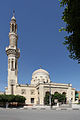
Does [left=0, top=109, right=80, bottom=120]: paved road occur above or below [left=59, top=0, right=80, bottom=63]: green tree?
below

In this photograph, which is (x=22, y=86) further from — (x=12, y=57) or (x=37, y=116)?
(x=37, y=116)

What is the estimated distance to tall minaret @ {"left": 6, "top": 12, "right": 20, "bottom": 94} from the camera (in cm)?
4225

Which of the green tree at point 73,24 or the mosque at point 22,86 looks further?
the mosque at point 22,86

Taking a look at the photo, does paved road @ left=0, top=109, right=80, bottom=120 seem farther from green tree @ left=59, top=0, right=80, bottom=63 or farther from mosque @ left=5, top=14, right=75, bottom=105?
mosque @ left=5, top=14, right=75, bottom=105

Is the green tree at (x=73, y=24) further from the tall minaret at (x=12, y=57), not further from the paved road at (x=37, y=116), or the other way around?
the tall minaret at (x=12, y=57)

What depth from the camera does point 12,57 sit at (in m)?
43.4

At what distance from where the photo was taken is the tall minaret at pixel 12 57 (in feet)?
139

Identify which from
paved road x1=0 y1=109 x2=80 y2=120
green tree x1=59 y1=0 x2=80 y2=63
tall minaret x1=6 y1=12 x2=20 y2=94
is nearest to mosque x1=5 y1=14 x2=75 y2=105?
tall minaret x1=6 y1=12 x2=20 y2=94

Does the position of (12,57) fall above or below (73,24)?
above

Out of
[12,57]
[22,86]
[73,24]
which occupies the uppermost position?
[12,57]

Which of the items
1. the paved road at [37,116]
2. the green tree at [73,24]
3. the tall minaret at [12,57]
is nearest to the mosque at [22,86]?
the tall minaret at [12,57]

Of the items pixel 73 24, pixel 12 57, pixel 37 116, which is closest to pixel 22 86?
pixel 12 57

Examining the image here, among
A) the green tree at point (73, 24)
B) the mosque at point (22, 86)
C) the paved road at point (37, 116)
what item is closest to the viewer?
the green tree at point (73, 24)

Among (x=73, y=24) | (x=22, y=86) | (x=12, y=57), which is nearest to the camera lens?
(x=73, y=24)
